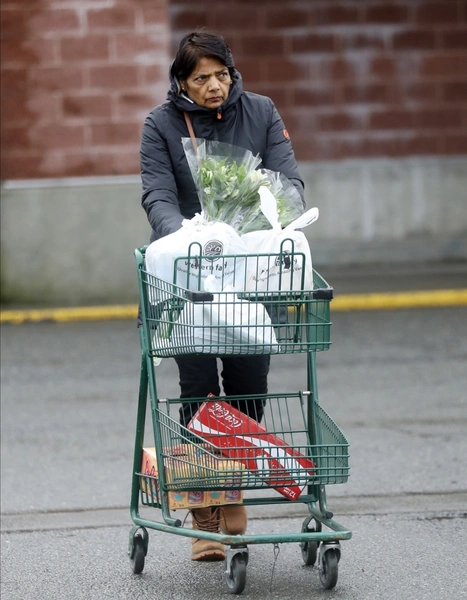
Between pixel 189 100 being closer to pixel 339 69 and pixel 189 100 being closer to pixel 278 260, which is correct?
pixel 278 260

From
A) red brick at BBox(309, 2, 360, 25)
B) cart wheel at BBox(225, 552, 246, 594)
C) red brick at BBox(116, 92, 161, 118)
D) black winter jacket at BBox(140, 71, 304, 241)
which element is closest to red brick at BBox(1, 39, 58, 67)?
red brick at BBox(116, 92, 161, 118)

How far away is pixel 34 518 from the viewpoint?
516 centimetres

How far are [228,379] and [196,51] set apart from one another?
1.25m

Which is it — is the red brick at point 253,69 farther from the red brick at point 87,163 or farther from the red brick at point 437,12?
the red brick at point 87,163

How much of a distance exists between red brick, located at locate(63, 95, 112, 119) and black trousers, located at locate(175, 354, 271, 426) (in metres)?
6.34

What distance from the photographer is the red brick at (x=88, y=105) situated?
10477mm

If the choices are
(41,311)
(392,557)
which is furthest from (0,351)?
(392,557)

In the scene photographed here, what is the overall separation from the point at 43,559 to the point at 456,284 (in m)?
7.23

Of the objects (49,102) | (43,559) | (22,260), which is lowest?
(43,559)

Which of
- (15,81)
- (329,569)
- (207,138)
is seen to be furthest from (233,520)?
(15,81)

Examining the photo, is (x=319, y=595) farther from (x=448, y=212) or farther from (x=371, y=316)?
(x=448, y=212)

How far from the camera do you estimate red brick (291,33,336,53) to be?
12.6 m

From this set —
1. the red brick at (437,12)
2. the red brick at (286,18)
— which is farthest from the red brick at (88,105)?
the red brick at (437,12)

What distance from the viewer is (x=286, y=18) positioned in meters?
12.5
